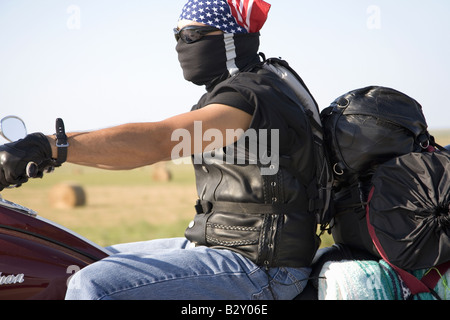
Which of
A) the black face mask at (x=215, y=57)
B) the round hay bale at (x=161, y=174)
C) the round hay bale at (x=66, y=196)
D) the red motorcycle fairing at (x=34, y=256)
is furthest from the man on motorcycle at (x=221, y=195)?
the round hay bale at (x=161, y=174)

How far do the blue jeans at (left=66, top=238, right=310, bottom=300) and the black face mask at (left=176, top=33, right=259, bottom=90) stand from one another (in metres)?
0.91

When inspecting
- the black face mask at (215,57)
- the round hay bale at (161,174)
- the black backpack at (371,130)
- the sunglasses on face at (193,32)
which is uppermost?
the sunglasses on face at (193,32)

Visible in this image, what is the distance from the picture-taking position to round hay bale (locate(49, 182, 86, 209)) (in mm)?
18484

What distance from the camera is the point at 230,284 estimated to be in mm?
2191

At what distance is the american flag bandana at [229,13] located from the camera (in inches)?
106

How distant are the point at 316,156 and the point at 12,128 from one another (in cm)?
132

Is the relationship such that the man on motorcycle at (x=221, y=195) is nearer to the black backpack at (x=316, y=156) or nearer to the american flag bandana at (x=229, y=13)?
the black backpack at (x=316, y=156)

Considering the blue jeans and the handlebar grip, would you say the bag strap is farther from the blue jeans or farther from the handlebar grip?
the handlebar grip

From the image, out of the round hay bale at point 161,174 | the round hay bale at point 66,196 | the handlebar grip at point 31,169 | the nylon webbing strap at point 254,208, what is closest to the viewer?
the handlebar grip at point 31,169

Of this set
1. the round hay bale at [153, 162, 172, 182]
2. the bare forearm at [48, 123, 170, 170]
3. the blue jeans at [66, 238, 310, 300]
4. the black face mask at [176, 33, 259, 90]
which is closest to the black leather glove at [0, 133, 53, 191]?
the bare forearm at [48, 123, 170, 170]

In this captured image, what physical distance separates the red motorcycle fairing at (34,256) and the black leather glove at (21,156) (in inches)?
21.9

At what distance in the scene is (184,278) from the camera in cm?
214
